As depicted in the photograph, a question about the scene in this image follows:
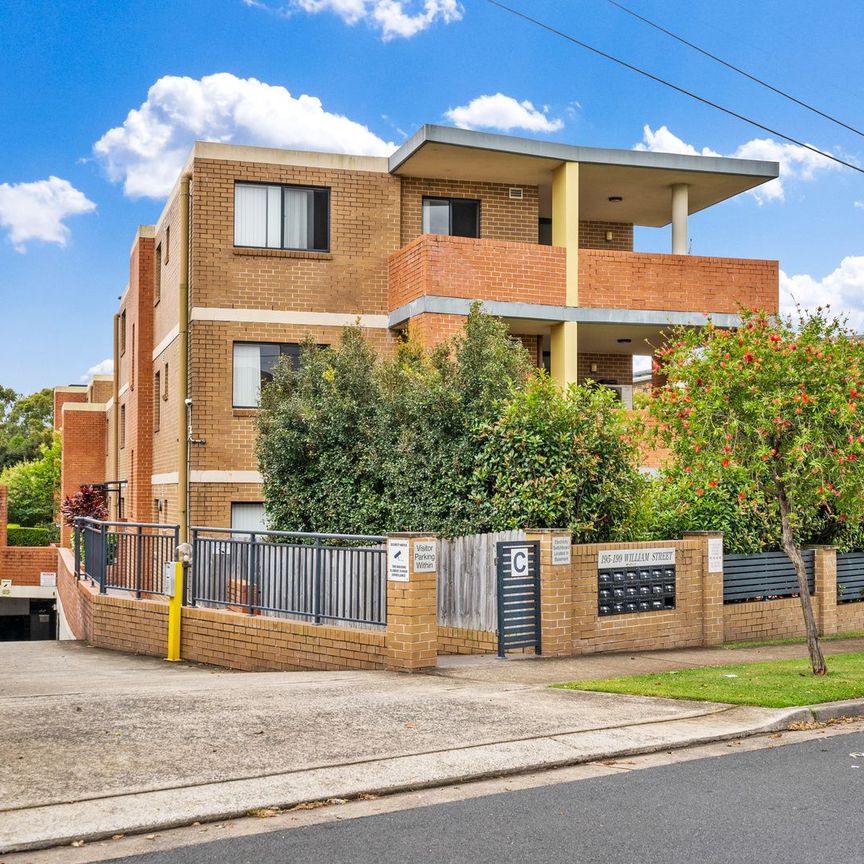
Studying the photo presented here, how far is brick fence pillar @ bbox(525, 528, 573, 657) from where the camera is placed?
44.3 ft

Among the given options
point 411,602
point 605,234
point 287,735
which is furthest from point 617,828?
point 605,234

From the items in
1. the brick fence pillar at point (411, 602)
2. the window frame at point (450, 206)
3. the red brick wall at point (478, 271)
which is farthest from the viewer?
the window frame at point (450, 206)

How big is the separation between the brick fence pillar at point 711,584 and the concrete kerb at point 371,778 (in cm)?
559

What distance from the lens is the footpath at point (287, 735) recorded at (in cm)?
691

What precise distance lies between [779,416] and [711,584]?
14.6 ft

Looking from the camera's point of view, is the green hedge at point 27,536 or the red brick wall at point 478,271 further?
the green hedge at point 27,536

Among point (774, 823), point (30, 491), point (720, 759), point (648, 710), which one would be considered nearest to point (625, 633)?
point (648, 710)

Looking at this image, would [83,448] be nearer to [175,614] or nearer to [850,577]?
[175,614]

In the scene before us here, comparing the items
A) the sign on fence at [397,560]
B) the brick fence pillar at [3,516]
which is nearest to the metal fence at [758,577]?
the sign on fence at [397,560]

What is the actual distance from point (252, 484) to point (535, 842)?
16666mm

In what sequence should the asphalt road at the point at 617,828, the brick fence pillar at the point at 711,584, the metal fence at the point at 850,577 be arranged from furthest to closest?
the metal fence at the point at 850,577
the brick fence pillar at the point at 711,584
the asphalt road at the point at 617,828

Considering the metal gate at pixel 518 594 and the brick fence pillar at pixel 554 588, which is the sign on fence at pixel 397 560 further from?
the brick fence pillar at pixel 554 588

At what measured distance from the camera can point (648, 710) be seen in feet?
33.1

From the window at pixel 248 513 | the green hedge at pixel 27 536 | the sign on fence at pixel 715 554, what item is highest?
the window at pixel 248 513
